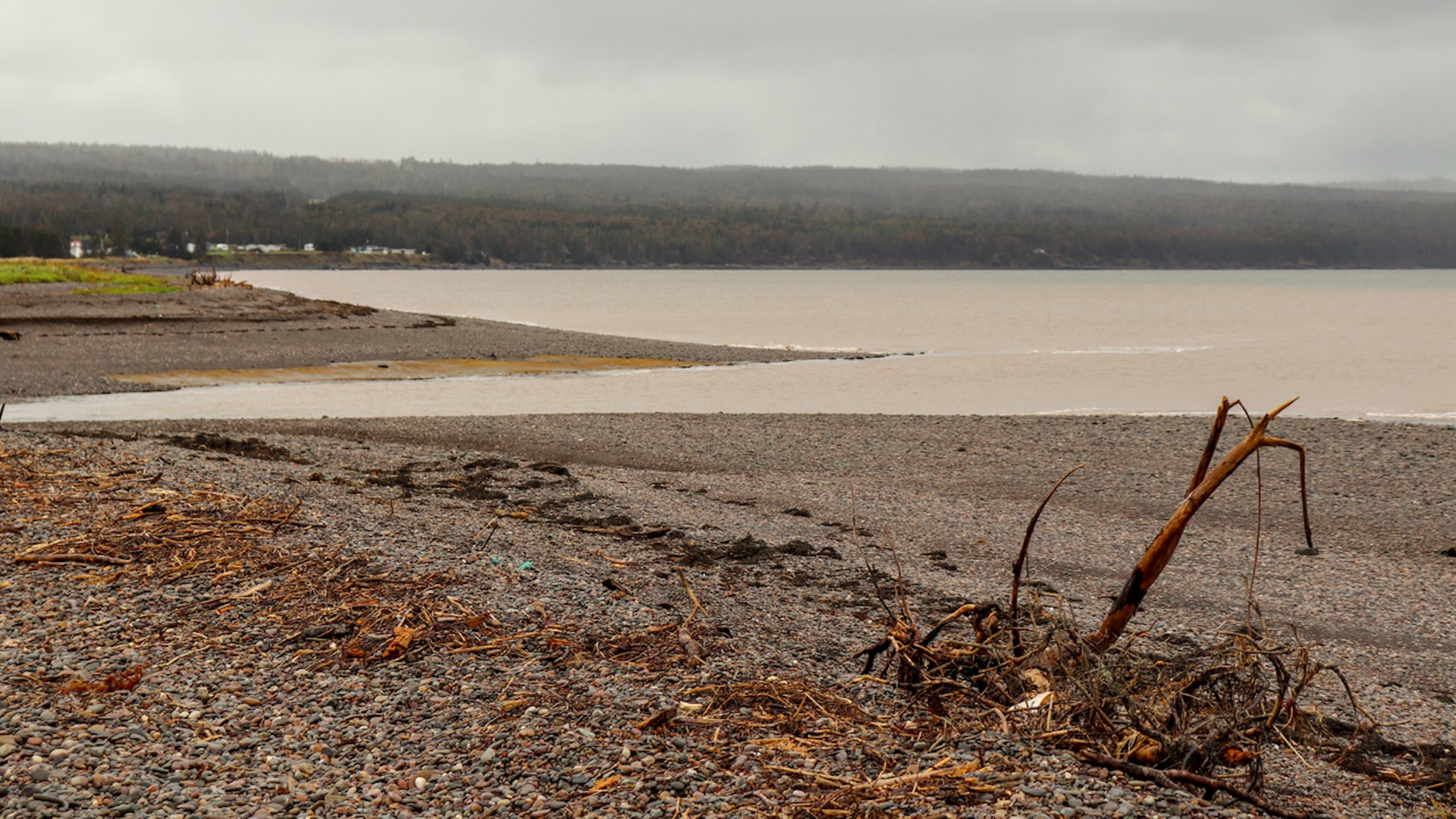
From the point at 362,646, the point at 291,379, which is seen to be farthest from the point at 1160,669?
the point at 291,379

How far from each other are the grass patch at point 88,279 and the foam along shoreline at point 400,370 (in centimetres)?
1918

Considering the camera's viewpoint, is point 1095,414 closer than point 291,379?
Yes

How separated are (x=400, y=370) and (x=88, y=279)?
88.6 feet

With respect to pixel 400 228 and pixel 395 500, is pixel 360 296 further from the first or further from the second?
pixel 400 228

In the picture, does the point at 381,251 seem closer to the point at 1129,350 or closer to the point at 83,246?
the point at 83,246

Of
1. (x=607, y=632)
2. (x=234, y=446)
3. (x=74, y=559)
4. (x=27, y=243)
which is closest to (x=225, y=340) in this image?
(x=234, y=446)

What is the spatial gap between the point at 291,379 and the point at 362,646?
25.2m

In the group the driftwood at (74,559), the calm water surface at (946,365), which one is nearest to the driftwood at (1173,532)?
the driftwood at (74,559)

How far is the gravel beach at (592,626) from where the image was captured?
4.63 meters

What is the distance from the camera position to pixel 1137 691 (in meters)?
5.13

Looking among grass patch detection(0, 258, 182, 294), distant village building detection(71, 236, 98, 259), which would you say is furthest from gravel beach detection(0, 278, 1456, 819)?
distant village building detection(71, 236, 98, 259)

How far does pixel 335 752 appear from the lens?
496 centimetres

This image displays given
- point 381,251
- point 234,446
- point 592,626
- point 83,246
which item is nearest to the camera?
point 592,626

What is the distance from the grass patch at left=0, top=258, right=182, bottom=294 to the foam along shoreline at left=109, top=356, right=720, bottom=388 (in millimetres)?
19183
